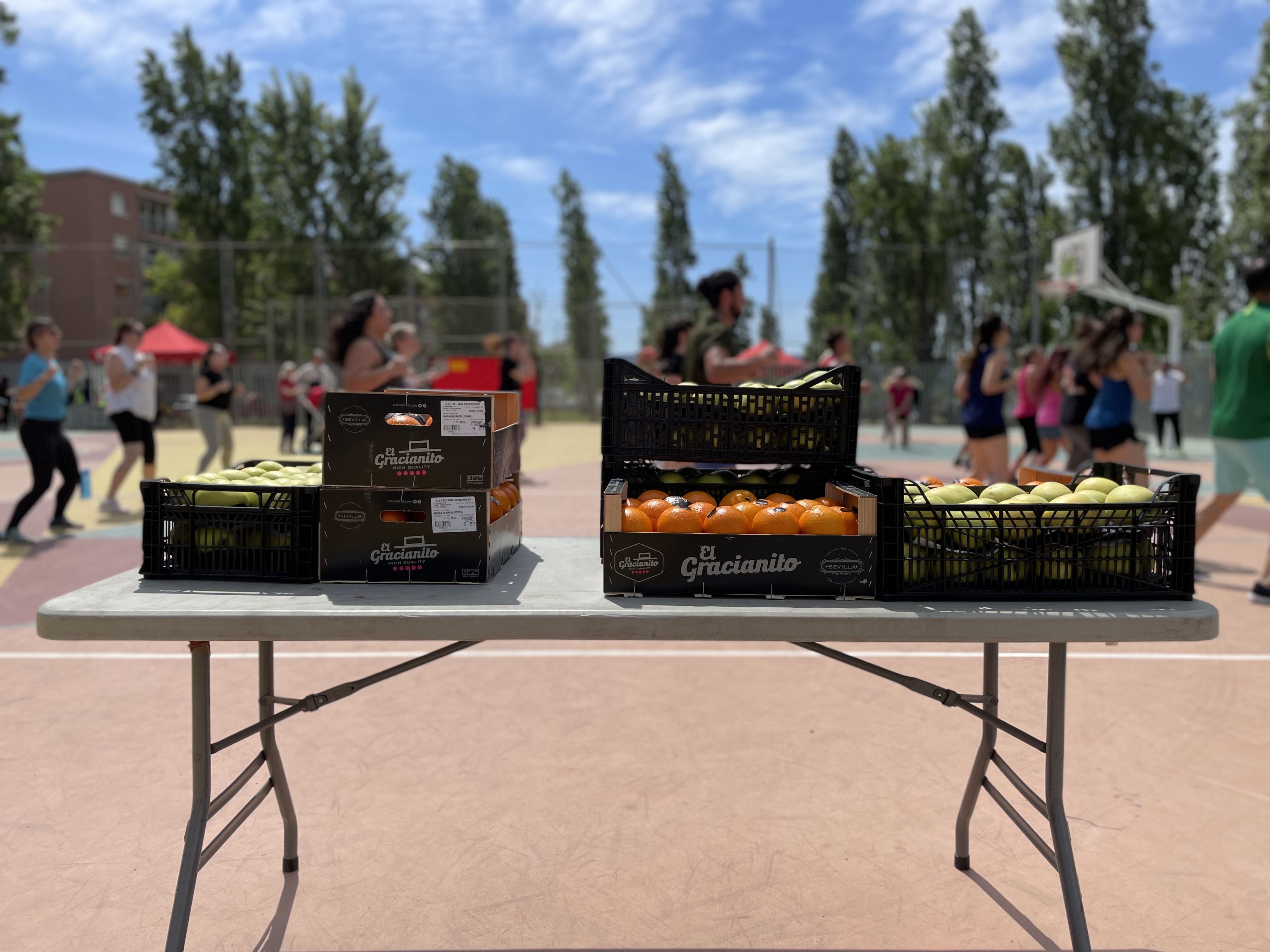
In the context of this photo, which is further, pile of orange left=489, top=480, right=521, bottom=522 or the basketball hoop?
the basketball hoop

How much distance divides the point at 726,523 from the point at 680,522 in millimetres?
115

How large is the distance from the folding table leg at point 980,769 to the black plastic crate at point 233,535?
1988 millimetres

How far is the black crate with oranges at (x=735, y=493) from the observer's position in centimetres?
228

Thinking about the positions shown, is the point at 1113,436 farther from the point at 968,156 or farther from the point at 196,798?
the point at 968,156

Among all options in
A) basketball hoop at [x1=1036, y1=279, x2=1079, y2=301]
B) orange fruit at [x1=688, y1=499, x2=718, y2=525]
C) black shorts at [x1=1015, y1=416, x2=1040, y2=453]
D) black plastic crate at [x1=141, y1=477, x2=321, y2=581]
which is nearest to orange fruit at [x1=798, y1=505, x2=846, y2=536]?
orange fruit at [x1=688, y1=499, x2=718, y2=525]

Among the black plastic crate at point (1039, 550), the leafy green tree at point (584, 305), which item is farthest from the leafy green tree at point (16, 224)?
the black plastic crate at point (1039, 550)

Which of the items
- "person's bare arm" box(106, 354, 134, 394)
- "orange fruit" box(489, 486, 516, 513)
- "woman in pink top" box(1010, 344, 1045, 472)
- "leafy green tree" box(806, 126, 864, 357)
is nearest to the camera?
"orange fruit" box(489, 486, 516, 513)

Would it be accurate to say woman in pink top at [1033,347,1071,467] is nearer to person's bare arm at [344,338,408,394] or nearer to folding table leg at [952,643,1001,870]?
person's bare arm at [344,338,408,394]

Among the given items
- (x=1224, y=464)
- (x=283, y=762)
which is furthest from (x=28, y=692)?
(x=1224, y=464)

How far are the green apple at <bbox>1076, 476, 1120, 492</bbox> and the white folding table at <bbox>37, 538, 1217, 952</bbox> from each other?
1.21 ft

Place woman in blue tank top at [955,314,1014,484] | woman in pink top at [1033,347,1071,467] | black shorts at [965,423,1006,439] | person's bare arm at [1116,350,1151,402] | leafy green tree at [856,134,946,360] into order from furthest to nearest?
leafy green tree at [856,134,946,360] < woman in pink top at [1033,347,1071,467] < black shorts at [965,423,1006,439] < woman in blue tank top at [955,314,1014,484] < person's bare arm at [1116,350,1151,402]

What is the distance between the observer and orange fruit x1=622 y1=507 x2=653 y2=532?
7.65 ft

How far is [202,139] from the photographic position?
42188 mm

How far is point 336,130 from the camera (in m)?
37.1
